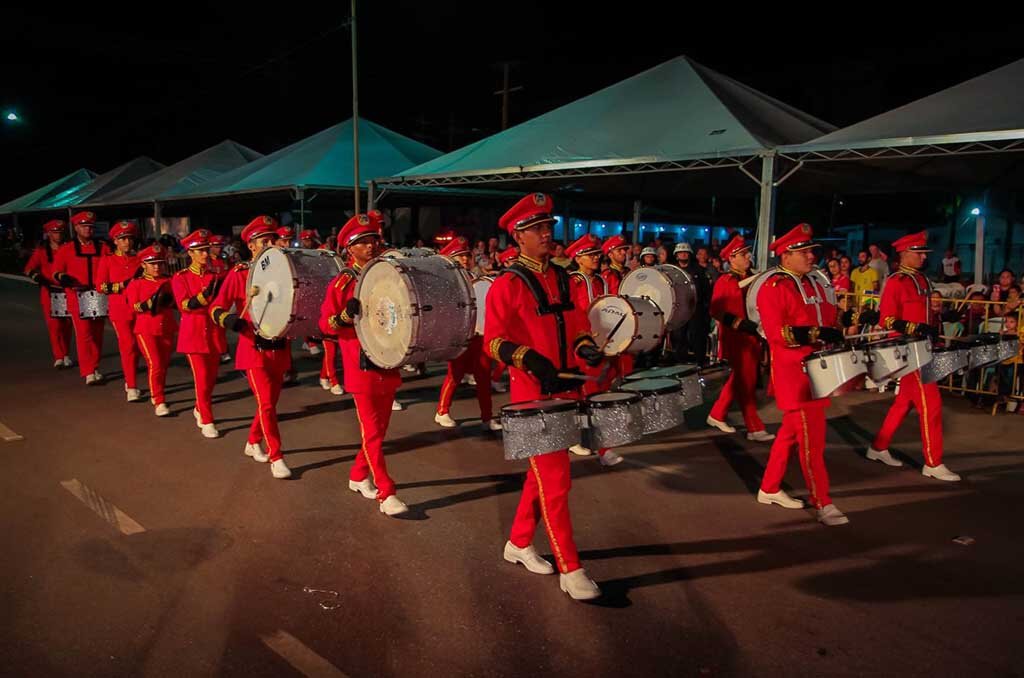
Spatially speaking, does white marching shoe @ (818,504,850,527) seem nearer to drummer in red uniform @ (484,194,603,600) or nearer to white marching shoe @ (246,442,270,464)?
drummer in red uniform @ (484,194,603,600)

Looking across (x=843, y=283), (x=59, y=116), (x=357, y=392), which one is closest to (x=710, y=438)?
(x=357, y=392)

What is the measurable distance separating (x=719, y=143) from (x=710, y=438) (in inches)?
203

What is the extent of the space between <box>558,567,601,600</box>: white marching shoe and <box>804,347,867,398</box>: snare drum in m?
1.98

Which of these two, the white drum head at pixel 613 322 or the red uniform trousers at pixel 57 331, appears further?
the red uniform trousers at pixel 57 331

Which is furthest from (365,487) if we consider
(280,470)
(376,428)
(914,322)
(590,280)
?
(914,322)

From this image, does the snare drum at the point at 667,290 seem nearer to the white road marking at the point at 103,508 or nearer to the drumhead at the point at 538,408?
the drumhead at the point at 538,408

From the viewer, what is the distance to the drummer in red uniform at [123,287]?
859 centimetres

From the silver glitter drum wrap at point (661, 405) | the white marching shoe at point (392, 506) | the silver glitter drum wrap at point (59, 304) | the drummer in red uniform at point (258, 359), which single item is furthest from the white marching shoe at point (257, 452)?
the silver glitter drum wrap at point (59, 304)

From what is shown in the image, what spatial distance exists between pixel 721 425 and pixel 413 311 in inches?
176

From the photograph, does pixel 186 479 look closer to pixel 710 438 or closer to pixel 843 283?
pixel 710 438

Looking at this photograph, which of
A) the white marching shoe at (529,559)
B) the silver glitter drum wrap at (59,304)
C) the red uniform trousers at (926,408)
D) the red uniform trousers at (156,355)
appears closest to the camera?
the white marching shoe at (529,559)

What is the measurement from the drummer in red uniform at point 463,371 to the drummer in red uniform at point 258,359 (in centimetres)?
204

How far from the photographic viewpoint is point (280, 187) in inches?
638

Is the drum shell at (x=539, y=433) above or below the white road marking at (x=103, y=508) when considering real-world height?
above
